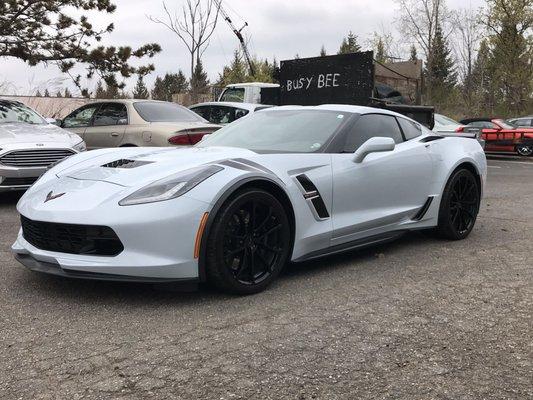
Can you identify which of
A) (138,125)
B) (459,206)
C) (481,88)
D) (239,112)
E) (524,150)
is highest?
(481,88)

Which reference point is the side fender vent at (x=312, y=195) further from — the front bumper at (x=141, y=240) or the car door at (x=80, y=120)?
the car door at (x=80, y=120)

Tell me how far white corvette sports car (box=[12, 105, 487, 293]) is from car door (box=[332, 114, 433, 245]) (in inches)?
0.5

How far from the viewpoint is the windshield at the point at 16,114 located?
8.20 metres

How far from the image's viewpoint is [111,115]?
360 inches

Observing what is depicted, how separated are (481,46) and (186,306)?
36.7 meters

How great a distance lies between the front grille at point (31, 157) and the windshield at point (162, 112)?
5.59 feet

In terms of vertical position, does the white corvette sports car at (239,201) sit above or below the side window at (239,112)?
below

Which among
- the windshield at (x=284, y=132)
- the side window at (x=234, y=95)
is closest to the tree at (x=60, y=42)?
the side window at (x=234, y=95)

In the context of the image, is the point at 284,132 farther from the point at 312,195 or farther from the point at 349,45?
the point at 349,45

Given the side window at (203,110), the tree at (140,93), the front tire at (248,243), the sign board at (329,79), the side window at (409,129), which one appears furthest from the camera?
the tree at (140,93)

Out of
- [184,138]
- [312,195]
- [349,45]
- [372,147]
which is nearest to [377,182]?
[372,147]

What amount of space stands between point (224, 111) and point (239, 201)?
7.74 m

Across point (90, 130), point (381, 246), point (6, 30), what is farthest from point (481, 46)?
point (381, 246)

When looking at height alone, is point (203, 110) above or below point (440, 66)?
below
